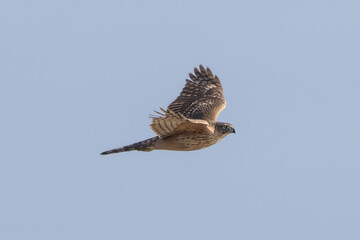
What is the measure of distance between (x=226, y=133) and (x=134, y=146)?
7.56 ft

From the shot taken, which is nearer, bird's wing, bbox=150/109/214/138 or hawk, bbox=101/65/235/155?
bird's wing, bbox=150/109/214/138

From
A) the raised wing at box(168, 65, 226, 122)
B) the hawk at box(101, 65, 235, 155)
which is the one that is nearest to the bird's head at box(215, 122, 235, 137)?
the hawk at box(101, 65, 235, 155)

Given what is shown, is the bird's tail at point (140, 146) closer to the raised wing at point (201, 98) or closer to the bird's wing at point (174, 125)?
the bird's wing at point (174, 125)

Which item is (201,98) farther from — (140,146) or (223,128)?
(140,146)

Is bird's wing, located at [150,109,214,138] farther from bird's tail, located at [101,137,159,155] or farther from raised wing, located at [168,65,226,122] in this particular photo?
raised wing, located at [168,65,226,122]

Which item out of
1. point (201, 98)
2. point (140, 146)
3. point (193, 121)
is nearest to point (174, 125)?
point (193, 121)

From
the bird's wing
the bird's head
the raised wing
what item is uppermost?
the raised wing

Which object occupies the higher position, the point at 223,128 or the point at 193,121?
the point at 223,128

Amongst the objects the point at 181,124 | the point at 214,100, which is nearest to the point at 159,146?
the point at 181,124

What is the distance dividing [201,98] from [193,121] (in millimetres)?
4543

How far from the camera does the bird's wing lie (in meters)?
12.8

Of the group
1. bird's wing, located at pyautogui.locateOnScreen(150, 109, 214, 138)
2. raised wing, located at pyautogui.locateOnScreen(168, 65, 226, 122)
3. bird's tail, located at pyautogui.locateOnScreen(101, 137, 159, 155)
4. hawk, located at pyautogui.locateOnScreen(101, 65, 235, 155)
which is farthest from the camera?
raised wing, located at pyautogui.locateOnScreen(168, 65, 226, 122)

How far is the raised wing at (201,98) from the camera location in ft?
54.2

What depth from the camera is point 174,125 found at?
1347 cm
